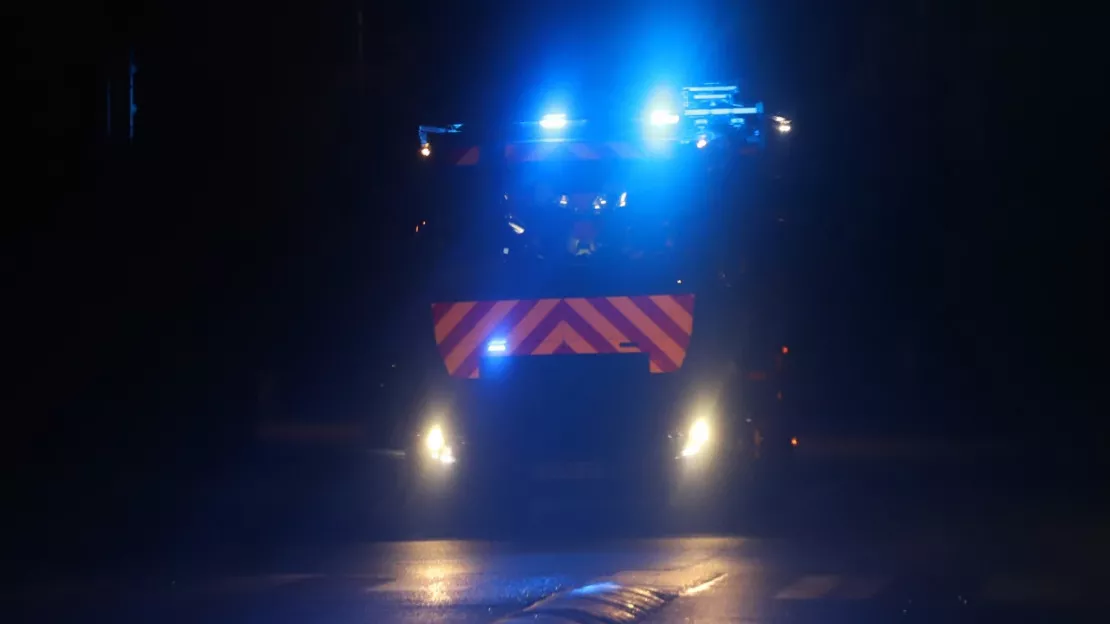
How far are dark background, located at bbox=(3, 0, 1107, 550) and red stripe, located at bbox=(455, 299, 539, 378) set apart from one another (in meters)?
2.00

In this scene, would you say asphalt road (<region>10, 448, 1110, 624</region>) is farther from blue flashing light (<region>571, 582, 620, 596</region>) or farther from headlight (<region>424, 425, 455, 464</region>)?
headlight (<region>424, 425, 455, 464</region>)

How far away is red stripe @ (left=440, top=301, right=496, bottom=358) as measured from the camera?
12.0 meters

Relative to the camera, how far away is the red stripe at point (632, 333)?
1182 centimetres

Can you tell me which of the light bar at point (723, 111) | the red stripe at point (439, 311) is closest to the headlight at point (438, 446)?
the red stripe at point (439, 311)

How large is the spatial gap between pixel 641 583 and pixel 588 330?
11.8ft

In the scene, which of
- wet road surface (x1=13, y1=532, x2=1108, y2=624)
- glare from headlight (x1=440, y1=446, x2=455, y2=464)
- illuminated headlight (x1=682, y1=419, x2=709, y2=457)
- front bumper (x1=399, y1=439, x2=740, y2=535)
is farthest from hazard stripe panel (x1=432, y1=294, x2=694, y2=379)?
wet road surface (x1=13, y1=532, x2=1108, y2=624)

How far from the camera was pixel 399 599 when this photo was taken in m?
8.34

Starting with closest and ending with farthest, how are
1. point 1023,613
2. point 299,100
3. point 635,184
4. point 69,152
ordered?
1. point 1023,613
2. point 635,184
3. point 69,152
4. point 299,100

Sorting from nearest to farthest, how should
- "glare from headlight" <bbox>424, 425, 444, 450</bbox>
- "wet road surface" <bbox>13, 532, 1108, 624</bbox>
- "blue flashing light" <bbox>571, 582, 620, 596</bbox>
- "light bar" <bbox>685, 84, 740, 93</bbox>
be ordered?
"wet road surface" <bbox>13, 532, 1108, 624</bbox> < "blue flashing light" <bbox>571, 582, 620, 596</bbox> < "glare from headlight" <bbox>424, 425, 444, 450</bbox> < "light bar" <bbox>685, 84, 740, 93</bbox>

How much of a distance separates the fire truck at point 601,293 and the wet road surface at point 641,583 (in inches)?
61.2

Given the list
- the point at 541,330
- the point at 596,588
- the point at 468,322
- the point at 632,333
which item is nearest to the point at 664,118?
the point at 632,333

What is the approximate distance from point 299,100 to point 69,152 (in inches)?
168

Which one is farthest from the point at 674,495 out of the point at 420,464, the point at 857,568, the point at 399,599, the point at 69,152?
the point at 69,152

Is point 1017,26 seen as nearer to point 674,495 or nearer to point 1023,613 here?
point 674,495
